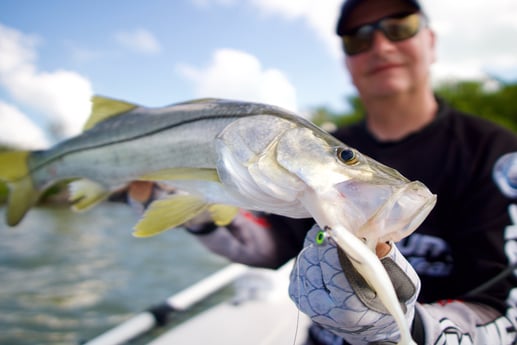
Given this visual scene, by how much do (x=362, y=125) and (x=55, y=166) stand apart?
1908 mm

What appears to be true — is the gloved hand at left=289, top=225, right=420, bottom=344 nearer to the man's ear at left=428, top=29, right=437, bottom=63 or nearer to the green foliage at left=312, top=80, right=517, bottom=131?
the man's ear at left=428, top=29, right=437, bottom=63

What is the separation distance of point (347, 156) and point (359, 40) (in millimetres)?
1606

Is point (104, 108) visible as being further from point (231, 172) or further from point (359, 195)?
point (359, 195)

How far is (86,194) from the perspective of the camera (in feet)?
6.17

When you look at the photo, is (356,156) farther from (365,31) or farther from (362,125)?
(362,125)

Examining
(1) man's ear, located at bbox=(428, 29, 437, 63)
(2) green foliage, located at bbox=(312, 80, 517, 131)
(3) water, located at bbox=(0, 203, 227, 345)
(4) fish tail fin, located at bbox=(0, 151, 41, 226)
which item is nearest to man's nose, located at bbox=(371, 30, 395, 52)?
(1) man's ear, located at bbox=(428, 29, 437, 63)

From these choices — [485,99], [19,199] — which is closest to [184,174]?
[19,199]

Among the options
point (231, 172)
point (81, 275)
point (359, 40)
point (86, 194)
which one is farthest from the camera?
point (81, 275)

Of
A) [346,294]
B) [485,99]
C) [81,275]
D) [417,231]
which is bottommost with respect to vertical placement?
[485,99]

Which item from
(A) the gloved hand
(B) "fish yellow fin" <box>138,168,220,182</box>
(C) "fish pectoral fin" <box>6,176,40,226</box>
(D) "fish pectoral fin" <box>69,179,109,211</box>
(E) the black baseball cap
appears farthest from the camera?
(E) the black baseball cap

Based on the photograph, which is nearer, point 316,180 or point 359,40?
point 316,180

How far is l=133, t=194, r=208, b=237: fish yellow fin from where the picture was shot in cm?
143

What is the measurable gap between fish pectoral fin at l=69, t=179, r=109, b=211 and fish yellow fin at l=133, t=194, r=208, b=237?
1.62ft

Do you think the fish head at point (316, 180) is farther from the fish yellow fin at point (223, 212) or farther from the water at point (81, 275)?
the water at point (81, 275)
